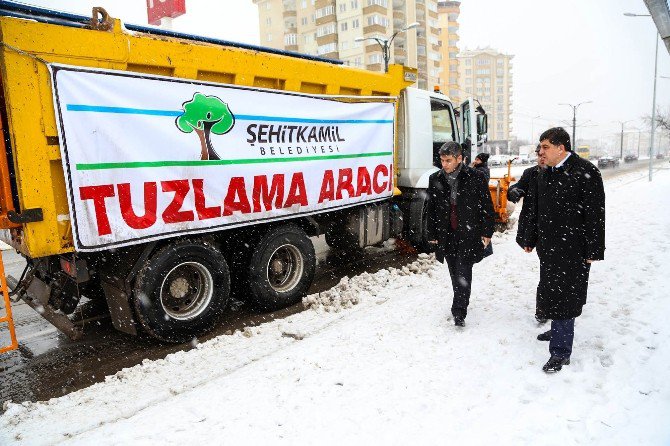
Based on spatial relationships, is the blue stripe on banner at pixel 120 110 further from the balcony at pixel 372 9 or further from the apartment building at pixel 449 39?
the apartment building at pixel 449 39

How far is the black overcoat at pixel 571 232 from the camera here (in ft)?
10.6

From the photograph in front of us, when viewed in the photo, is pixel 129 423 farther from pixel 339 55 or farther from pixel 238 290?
pixel 339 55

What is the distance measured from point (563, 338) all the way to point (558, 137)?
5.09 ft

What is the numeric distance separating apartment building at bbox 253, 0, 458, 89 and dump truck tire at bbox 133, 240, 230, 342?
1789 inches

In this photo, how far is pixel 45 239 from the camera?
364 cm

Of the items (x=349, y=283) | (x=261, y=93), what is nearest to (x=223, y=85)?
(x=261, y=93)

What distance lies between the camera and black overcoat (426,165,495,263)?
4184 mm

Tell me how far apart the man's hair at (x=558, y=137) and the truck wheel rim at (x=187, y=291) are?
3431 mm

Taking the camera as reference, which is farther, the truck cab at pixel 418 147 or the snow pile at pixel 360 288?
the truck cab at pixel 418 147

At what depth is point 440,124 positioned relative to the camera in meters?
8.00

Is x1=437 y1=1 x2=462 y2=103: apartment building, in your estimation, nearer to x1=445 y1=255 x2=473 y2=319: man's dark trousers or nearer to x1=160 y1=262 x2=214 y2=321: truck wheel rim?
x1=445 y1=255 x2=473 y2=319: man's dark trousers

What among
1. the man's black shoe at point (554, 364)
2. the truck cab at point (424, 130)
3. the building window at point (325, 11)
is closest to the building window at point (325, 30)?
the building window at point (325, 11)

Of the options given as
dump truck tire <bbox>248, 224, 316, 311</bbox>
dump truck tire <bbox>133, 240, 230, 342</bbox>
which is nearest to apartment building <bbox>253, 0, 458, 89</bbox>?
dump truck tire <bbox>248, 224, 316, 311</bbox>

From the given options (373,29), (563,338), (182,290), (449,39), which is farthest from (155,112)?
(449,39)
